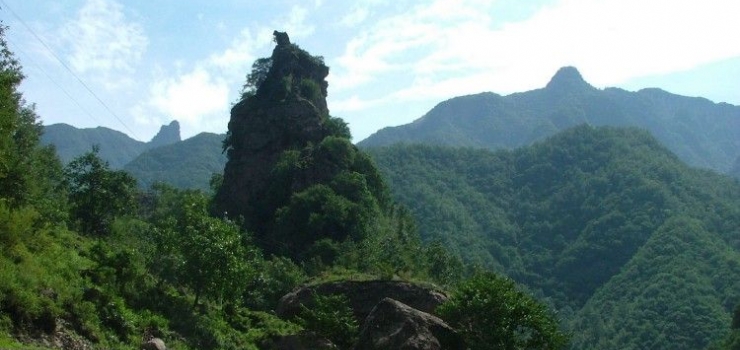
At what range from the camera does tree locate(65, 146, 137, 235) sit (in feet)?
136

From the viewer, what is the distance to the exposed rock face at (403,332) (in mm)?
27203

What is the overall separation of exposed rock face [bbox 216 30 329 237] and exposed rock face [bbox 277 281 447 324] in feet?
95.3

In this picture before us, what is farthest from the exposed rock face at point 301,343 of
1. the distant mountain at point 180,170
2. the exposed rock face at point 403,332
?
the distant mountain at point 180,170

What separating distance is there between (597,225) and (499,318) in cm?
10890

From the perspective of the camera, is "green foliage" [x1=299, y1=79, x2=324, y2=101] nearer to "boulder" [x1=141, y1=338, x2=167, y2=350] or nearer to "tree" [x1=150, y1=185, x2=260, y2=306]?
"tree" [x1=150, y1=185, x2=260, y2=306]

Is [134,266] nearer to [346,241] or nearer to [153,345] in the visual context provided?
[153,345]

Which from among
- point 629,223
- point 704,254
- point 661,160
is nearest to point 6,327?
point 704,254

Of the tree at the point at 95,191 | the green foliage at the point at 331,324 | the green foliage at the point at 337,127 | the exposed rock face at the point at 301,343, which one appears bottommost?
the exposed rock face at the point at 301,343

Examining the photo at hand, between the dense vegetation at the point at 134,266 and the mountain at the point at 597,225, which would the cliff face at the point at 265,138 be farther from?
the mountain at the point at 597,225

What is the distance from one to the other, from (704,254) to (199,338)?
318 feet

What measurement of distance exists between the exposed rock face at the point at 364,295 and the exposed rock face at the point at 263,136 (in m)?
29.1

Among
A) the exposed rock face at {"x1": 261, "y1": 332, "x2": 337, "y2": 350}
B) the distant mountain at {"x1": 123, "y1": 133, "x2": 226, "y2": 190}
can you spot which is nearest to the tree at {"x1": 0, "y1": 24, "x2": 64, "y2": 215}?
the exposed rock face at {"x1": 261, "y1": 332, "x2": 337, "y2": 350}

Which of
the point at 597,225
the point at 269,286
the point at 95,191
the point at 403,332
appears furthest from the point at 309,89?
the point at 597,225

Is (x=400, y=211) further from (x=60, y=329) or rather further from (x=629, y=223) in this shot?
(x=629, y=223)
